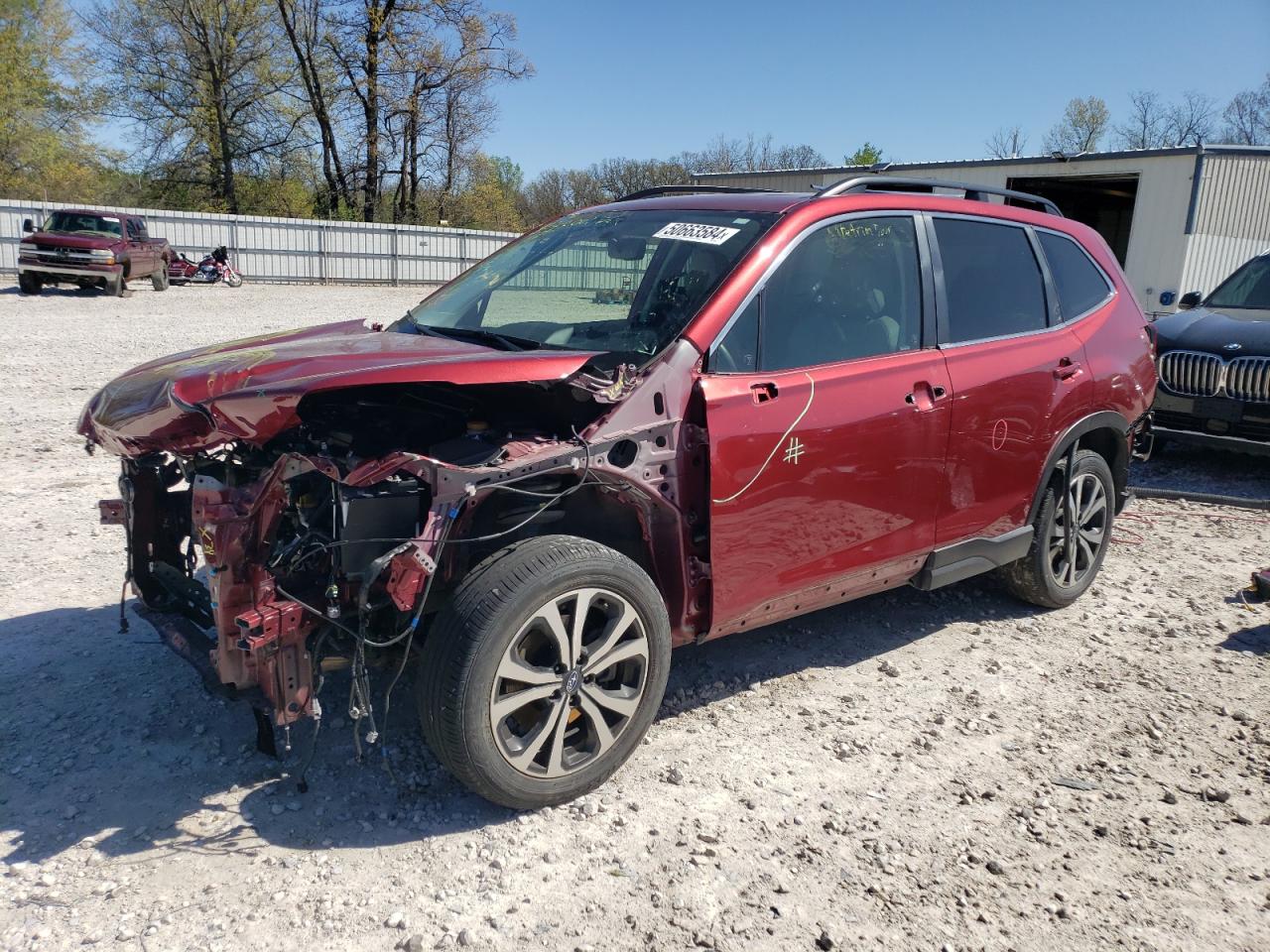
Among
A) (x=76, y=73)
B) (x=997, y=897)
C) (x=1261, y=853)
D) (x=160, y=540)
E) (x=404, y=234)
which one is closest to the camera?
(x=997, y=897)

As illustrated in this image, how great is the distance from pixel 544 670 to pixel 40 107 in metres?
47.4

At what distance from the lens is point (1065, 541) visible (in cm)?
512

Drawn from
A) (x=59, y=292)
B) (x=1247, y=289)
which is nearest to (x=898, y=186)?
(x=1247, y=289)

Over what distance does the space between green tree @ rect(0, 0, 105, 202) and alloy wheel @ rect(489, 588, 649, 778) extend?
4530 centimetres

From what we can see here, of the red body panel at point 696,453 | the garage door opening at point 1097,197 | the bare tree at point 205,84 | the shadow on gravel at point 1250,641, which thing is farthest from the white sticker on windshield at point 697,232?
the bare tree at point 205,84

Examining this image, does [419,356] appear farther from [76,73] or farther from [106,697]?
[76,73]

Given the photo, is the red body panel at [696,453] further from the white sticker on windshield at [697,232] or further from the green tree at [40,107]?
the green tree at [40,107]

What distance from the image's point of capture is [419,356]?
3.33 m

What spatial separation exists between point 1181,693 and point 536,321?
3.26m

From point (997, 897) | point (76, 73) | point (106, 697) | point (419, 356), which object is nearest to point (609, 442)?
point (419, 356)

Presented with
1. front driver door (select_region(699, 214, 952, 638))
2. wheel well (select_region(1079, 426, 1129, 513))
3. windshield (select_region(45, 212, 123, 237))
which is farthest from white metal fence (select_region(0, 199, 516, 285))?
front driver door (select_region(699, 214, 952, 638))

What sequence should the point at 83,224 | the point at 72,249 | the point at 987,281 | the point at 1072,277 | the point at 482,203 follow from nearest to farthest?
the point at 987,281
the point at 1072,277
the point at 72,249
the point at 83,224
the point at 482,203

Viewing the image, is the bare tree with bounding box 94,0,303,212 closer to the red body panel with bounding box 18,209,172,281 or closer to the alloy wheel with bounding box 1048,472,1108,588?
the red body panel with bounding box 18,209,172,281

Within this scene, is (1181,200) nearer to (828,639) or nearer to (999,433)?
(999,433)
